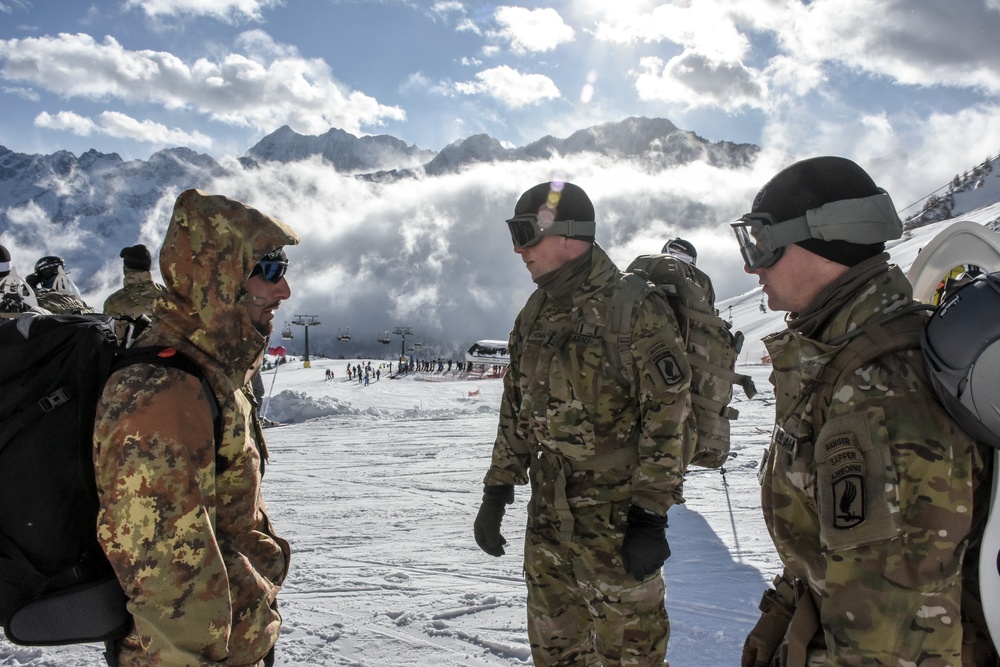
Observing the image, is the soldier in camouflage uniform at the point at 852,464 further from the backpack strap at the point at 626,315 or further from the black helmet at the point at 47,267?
the black helmet at the point at 47,267

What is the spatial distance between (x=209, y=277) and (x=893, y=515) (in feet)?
6.31

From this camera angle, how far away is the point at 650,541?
8.46 feet

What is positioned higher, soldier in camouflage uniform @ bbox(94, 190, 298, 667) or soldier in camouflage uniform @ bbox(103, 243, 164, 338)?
soldier in camouflage uniform @ bbox(103, 243, 164, 338)

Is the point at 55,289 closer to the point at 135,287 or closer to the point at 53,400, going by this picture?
the point at 135,287

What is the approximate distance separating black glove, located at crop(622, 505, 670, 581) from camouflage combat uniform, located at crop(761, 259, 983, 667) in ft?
3.91

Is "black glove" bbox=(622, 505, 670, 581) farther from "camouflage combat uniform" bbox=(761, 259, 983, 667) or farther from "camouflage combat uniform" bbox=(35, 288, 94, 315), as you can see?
"camouflage combat uniform" bbox=(35, 288, 94, 315)

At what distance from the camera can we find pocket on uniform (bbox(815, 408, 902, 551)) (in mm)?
1296

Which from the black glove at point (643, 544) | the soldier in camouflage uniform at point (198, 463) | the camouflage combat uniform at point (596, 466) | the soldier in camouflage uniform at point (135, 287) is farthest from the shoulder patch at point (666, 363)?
the soldier in camouflage uniform at point (135, 287)

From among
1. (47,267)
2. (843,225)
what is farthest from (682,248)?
(47,267)

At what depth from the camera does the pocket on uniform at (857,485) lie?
130cm

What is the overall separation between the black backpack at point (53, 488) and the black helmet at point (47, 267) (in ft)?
18.2

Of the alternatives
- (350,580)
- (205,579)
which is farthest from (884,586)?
(350,580)

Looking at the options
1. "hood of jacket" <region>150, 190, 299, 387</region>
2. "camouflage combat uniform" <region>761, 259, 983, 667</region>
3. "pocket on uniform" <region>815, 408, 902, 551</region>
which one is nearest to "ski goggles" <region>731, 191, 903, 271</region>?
"camouflage combat uniform" <region>761, 259, 983, 667</region>

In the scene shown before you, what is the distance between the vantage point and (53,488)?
1.63m
